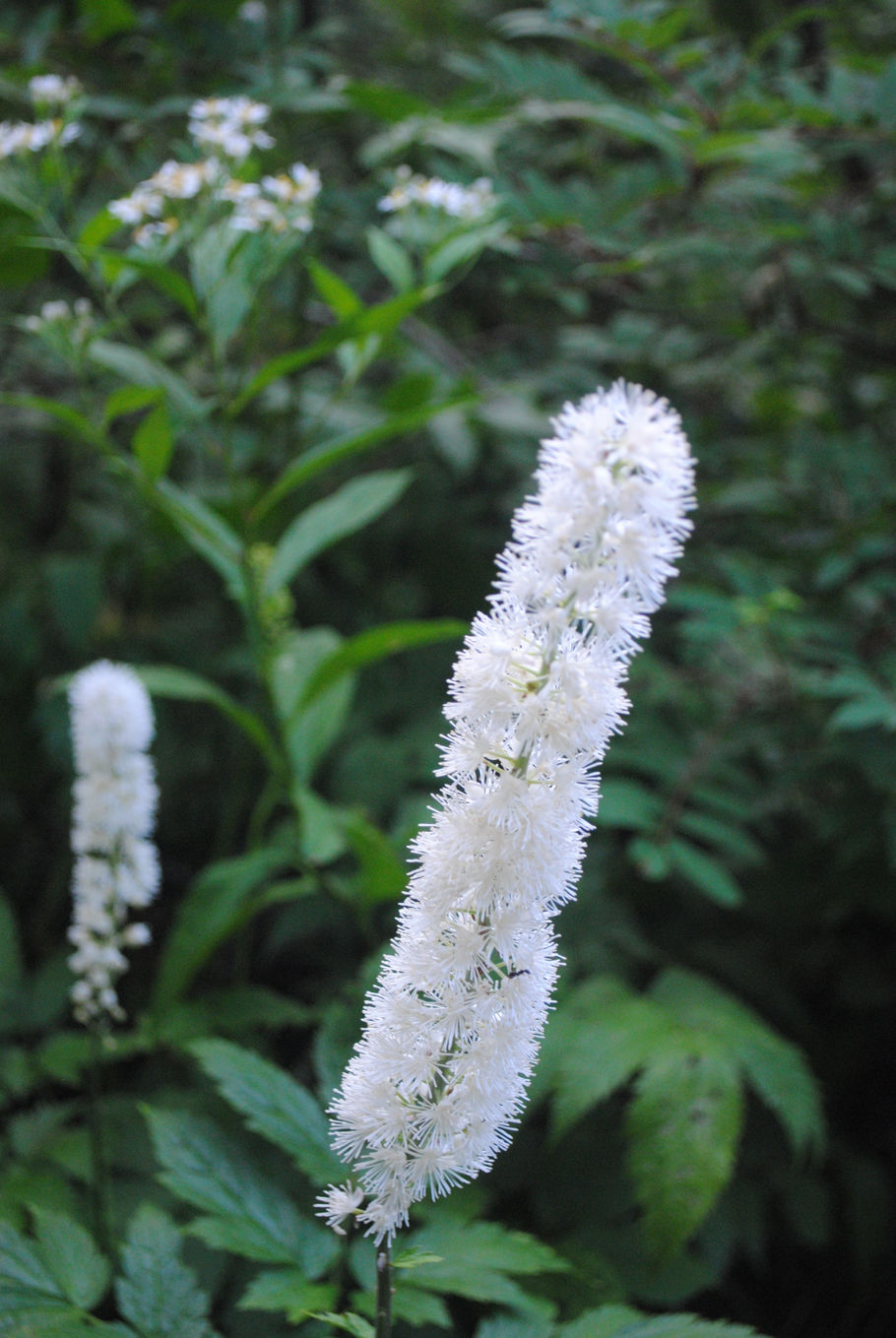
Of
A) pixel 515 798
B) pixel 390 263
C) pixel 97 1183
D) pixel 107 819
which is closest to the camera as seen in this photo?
pixel 515 798

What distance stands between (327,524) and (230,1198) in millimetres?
1200

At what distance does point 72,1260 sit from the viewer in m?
1.24

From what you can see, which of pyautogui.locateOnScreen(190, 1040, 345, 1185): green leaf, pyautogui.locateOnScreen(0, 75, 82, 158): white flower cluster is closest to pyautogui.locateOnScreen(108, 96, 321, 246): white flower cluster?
pyautogui.locateOnScreen(0, 75, 82, 158): white flower cluster

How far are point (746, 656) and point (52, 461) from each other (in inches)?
91.9

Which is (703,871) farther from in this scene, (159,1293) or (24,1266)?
(24,1266)

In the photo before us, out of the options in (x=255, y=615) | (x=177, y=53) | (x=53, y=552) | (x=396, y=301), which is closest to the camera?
(x=396, y=301)

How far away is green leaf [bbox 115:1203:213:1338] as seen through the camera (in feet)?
3.74

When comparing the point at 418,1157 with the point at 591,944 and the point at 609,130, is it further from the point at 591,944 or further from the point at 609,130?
the point at 609,130

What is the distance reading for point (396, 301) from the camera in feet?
5.64

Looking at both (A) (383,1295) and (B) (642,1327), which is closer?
(A) (383,1295)

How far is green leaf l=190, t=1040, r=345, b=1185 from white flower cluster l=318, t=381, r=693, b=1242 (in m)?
0.29

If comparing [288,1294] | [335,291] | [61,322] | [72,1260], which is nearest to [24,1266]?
[72,1260]

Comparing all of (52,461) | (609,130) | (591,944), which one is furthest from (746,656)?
(52,461)

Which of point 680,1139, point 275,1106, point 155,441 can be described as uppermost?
point 155,441
